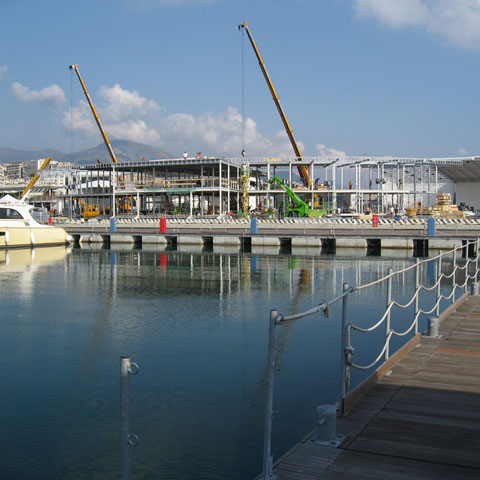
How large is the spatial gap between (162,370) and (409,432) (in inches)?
292

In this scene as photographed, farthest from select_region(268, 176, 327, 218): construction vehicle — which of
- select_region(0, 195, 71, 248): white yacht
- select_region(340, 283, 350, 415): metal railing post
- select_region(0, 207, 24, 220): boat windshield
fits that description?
select_region(340, 283, 350, 415): metal railing post

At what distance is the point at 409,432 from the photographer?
19.5 ft

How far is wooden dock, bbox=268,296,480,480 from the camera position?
511cm

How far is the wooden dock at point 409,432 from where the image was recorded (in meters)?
5.11

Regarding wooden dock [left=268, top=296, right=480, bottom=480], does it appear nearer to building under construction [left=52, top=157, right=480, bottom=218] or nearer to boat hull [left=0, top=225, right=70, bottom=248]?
boat hull [left=0, top=225, right=70, bottom=248]

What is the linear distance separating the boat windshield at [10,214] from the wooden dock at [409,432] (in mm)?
41110

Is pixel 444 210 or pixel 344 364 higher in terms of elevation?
pixel 444 210

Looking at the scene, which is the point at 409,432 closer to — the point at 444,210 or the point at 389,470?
the point at 389,470

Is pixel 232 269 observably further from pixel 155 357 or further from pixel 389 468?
pixel 389 468

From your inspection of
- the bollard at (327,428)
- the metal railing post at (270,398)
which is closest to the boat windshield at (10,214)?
the bollard at (327,428)

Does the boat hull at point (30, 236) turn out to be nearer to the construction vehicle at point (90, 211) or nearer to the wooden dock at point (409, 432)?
the construction vehicle at point (90, 211)

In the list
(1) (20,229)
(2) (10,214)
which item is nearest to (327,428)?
(1) (20,229)

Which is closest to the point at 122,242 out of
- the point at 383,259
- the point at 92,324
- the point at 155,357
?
the point at 383,259

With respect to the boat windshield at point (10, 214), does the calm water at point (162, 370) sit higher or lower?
lower
